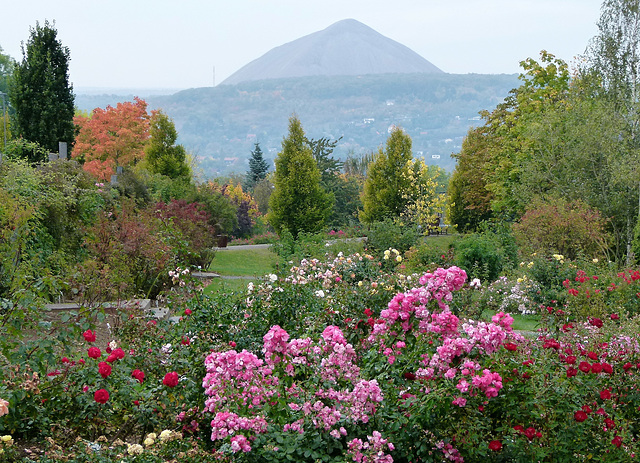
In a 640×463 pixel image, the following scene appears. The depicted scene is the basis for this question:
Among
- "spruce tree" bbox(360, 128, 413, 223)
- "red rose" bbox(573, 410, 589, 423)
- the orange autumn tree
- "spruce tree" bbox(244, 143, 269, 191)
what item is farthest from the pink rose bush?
"spruce tree" bbox(244, 143, 269, 191)

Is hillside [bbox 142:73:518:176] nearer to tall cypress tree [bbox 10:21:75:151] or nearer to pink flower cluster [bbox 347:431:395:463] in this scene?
tall cypress tree [bbox 10:21:75:151]

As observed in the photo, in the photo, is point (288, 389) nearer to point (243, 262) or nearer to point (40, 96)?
point (243, 262)

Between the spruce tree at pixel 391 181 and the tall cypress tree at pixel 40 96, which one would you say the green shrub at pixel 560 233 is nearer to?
the spruce tree at pixel 391 181

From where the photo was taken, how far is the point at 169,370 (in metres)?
3.54

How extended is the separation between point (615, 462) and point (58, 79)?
18508 mm

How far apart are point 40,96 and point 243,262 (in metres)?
8.02

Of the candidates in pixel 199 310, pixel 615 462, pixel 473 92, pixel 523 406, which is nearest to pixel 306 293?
pixel 199 310

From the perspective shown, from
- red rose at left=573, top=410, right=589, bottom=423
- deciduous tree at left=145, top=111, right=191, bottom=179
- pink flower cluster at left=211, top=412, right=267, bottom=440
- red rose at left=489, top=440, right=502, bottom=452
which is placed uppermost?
deciduous tree at left=145, top=111, right=191, bottom=179

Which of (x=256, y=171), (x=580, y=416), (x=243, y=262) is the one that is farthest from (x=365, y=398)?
(x=256, y=171)

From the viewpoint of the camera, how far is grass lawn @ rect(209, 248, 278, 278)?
14.7 metres

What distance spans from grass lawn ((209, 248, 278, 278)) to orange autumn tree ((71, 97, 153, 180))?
11173 millimetres

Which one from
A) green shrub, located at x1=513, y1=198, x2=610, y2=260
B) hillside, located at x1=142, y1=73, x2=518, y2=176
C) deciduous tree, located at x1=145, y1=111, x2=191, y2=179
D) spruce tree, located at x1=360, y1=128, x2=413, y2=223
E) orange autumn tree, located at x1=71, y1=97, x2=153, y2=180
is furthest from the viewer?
hillside, located at x1=142, y1=73, x2=518, y2=176

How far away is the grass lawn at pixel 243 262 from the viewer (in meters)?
14.7

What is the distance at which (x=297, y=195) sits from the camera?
58.5ft
